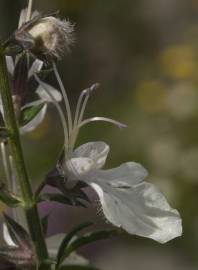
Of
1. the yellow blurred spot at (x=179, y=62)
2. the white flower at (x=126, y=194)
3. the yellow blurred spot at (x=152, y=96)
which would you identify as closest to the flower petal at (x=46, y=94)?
the white flower at (x=126, y=194)

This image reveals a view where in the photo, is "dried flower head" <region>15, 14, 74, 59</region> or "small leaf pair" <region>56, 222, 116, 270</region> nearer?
"dried flower head" <region>15, 14, 74, 59</region>

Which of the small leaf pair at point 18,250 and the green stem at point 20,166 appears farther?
the small leaf pair at point 18,250

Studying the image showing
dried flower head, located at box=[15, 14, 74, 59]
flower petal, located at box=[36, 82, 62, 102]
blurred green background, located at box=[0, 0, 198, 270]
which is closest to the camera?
dried flower head, located at box=[15, 14, 74, 59]

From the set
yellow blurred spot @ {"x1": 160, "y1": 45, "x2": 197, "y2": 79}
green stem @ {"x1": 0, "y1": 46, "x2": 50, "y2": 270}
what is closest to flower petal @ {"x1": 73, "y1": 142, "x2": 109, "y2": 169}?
green stem @ {"x1": 0, "y1": 46, "x2": 50, "y2": 270}

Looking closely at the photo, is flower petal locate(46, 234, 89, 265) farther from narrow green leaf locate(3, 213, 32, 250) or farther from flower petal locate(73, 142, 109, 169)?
flower petal locate(73, 142, 109, 169)

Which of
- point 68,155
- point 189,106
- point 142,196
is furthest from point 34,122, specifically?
point 189,106

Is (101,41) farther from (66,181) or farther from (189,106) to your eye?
(66,181)

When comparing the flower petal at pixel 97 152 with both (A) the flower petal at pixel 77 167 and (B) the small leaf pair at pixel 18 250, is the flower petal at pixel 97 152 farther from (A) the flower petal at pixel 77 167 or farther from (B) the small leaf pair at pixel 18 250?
(B) the small leaf pair at pixel 18 250

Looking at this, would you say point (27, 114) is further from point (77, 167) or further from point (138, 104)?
point (138, 104)
